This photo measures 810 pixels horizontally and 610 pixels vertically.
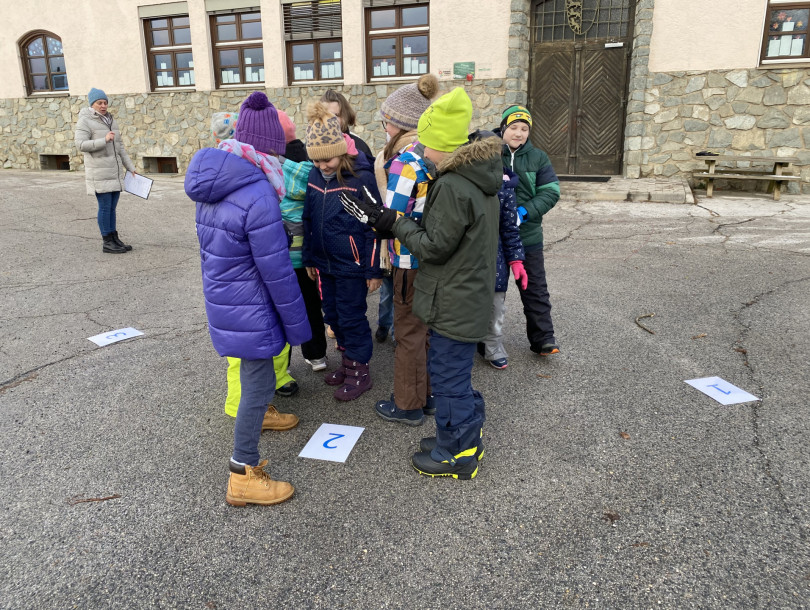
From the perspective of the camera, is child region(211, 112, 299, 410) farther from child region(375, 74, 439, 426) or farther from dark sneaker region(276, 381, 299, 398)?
child region(375, 74, 439, 426)

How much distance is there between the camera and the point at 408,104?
10.6 ft

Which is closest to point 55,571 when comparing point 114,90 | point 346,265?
point 346,265

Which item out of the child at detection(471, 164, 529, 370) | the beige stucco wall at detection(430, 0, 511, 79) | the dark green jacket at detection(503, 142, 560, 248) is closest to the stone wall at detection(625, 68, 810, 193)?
the beige stucco wall at detection(430, 0, 511, 79)

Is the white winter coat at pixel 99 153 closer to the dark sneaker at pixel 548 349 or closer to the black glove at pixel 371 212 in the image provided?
the black glove at pixel 371 212

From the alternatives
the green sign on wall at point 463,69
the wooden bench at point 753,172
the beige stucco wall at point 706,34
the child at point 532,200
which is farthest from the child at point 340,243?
the beige stucco wall at point 706,34

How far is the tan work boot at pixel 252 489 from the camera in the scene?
2.62m

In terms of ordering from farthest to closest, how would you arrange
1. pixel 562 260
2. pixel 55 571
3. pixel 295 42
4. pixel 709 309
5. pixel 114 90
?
pixel 114 90 → pixel 295 42 → pixel 562 260 → pixel 709 309 → pixel 55 571

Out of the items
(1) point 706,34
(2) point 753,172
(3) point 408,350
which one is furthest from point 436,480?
(1) point 706,34

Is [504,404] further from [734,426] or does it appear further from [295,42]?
[295,42]

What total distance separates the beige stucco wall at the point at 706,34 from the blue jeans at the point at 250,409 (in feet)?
38.1

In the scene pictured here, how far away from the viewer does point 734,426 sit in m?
3.22

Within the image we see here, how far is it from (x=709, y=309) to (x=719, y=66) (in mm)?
8253

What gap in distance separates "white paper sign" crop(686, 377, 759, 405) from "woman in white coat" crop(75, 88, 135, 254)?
6553 millimetres

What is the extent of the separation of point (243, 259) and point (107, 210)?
5.82 metres
